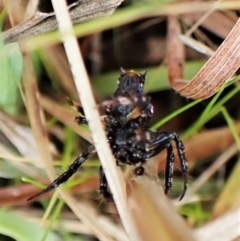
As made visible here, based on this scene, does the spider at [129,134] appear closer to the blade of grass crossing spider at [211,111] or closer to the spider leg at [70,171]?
the spider leg at [70,171]

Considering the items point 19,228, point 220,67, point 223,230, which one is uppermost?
point 220,67

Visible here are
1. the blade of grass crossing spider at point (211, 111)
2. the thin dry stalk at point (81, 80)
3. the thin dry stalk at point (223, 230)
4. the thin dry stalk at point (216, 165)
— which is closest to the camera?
the thin dry stalk at point (81, 80)

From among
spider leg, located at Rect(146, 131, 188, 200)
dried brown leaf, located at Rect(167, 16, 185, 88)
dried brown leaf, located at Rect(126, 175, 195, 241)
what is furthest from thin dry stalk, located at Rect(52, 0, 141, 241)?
dried brown leaf, located at Rect(167, 16, 185, 88)

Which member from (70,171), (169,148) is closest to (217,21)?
(169,148)

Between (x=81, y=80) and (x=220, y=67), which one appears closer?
(x=81, y=80)

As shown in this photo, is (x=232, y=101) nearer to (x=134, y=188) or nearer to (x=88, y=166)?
(x=88, y=166)

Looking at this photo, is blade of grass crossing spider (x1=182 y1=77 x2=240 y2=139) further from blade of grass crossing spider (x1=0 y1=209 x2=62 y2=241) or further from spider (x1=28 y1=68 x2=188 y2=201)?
blade of grass crossing spider (x1=0 y1=209 x2=62 y2=241)

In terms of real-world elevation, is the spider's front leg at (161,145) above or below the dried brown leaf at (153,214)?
above

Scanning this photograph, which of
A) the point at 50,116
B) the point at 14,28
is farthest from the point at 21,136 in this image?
the point at 14,28

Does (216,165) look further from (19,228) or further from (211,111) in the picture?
(19,228)

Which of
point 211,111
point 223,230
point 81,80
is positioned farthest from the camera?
point 211,111

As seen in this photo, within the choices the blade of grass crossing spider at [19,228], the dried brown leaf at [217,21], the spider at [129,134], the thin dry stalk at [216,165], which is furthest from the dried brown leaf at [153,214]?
the dried brown leaf at [217,21]

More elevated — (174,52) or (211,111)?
(174,52)
